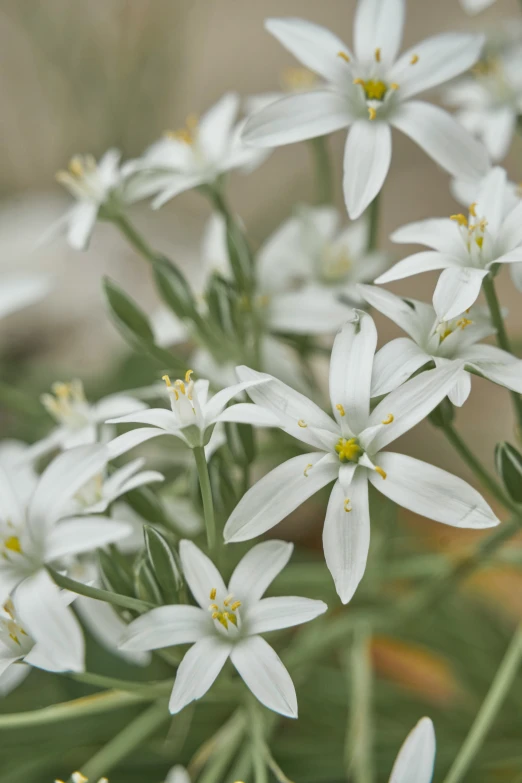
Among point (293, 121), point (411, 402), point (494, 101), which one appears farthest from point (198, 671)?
point (494, 101)

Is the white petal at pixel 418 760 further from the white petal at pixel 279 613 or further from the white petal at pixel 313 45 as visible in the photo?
the white petal at pixel 313 45

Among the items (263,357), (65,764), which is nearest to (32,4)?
(263,357)

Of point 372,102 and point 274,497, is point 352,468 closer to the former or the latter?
point 274,497

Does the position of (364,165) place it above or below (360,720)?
above

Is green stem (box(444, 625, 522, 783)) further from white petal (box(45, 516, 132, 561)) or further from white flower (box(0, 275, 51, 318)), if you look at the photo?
white flower (box(0, 275, 51, 318))

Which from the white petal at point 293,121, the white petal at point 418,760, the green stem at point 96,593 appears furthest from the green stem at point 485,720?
the white petal at point 293,121

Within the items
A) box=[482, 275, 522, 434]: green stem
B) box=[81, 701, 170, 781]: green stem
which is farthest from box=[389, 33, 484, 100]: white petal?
box=[81, 701, 170, 781]: green stem

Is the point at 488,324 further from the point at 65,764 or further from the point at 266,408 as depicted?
the point at 65,764
